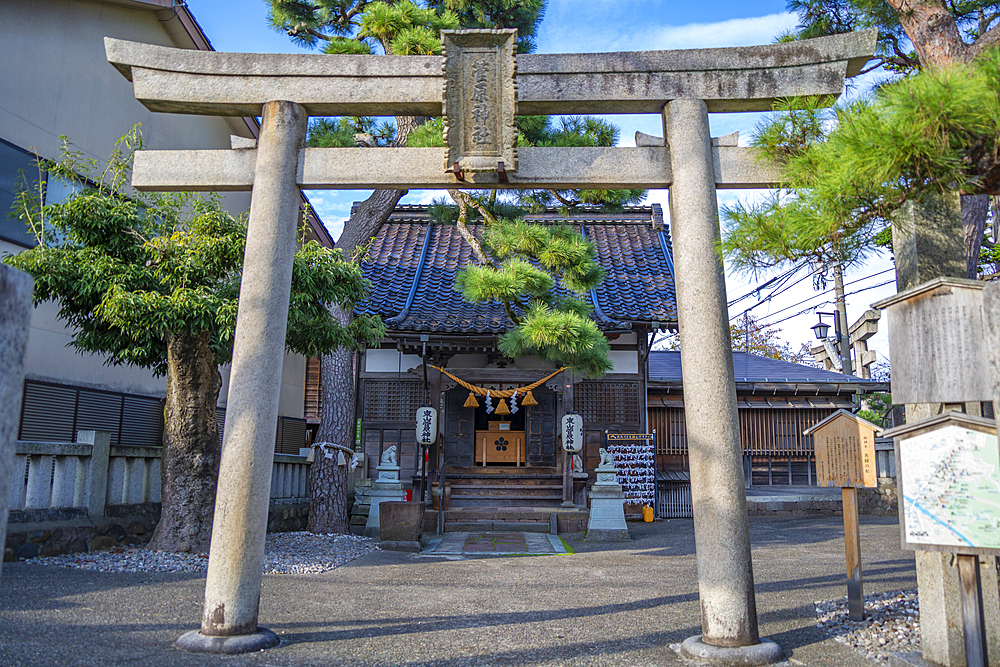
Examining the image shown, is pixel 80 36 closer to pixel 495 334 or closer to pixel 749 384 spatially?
pixel 495 334

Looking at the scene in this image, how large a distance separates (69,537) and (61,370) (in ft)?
10.7

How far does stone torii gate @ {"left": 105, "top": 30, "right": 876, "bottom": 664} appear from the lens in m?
4.87

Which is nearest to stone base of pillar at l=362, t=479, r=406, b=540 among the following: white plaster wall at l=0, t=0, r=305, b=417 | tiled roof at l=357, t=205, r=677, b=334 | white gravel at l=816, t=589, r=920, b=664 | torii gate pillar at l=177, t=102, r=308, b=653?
tiled roof at l=357, t=205, r=677, b=334

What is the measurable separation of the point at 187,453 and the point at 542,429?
883 cm

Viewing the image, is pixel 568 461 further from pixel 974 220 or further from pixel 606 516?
pixel 974 220

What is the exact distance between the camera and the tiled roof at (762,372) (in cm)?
1711

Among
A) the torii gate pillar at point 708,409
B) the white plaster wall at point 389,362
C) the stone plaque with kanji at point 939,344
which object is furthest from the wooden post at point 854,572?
the white plaster wall at point 389,362

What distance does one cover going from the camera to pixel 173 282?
805 centimetres

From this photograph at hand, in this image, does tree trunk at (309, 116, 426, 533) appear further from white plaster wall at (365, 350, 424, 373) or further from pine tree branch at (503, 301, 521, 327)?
pine tree branch at (503, 301, 521, 327)

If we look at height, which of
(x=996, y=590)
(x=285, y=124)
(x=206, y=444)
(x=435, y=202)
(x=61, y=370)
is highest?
(x=435, y=202)

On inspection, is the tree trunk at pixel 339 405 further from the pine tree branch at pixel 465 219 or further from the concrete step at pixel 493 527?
the concrete step at pixel 493 527

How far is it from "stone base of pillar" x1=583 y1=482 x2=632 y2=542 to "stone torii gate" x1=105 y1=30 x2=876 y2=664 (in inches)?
322

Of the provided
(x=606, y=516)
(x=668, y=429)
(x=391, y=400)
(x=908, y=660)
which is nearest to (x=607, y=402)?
(x=668, y=429)

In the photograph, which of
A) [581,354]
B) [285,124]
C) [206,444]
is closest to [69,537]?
[206,444]
